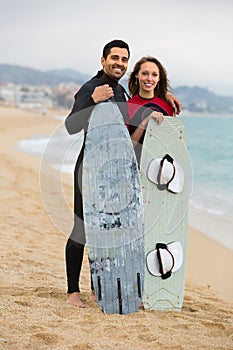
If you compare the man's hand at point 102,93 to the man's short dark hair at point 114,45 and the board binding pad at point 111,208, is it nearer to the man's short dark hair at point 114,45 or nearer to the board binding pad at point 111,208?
the board binding pad at point 111,208

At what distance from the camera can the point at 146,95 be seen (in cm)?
360

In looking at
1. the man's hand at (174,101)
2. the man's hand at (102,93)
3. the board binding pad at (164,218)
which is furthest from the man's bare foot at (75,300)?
the man's hand at (174,101)

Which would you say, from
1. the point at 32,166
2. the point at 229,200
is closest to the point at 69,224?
the point at 229,200

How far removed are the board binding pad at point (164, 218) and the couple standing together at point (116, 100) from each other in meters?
0.10

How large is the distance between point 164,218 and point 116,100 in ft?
3.01

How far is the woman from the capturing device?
356 centimetres

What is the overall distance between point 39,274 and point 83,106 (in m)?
1.77

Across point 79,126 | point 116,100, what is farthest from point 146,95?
point 79,126

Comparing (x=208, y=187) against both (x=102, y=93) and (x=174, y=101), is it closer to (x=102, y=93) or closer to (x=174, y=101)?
(x=174, y=101)

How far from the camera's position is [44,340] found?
2.94m

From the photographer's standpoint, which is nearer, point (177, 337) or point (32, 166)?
point (177, 337)

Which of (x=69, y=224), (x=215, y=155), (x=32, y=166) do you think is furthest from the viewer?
(x=215, y=155)

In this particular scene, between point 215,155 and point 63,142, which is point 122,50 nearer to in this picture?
point 63,142

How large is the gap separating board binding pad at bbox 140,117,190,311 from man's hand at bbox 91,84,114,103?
465 mm
